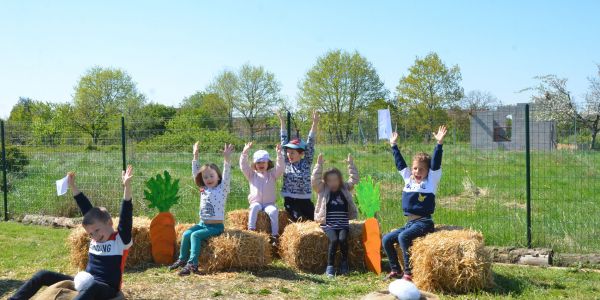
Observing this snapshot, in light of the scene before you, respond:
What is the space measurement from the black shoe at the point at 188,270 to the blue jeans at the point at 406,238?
7.25 feet

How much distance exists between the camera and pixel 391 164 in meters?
11.3

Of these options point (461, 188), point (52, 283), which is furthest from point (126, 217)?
point (461, 188)

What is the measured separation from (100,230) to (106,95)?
51.6 meters

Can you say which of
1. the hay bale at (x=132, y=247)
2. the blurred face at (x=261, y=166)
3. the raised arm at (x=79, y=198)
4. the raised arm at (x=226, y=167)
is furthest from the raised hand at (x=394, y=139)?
the raised arm at (x=79, y=198)

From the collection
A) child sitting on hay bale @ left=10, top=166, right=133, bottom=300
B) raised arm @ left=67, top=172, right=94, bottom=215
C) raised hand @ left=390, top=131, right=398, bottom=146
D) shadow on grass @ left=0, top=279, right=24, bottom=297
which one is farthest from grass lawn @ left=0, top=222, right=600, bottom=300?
raised hand @ left=390, top=131, right=398, bottom=146

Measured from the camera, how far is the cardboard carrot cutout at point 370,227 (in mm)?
7137

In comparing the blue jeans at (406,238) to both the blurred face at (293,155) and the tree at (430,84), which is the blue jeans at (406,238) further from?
the tree at (430,84)

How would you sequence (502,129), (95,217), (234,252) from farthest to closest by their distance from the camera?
1. (502,129)
2. (234,252)
3. (95,217)

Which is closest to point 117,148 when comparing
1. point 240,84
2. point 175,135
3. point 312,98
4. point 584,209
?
point 175,135

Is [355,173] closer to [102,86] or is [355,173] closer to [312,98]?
[312,98]

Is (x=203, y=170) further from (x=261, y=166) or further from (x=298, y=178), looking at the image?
(x=298, y=178)

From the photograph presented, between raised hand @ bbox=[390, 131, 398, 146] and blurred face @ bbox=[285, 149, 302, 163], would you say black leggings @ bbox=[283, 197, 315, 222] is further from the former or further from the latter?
raised hand @ bbox=[390, 131, 398, 146]

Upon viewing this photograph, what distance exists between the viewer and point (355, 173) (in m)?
7.70

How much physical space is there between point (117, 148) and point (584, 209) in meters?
8.22
